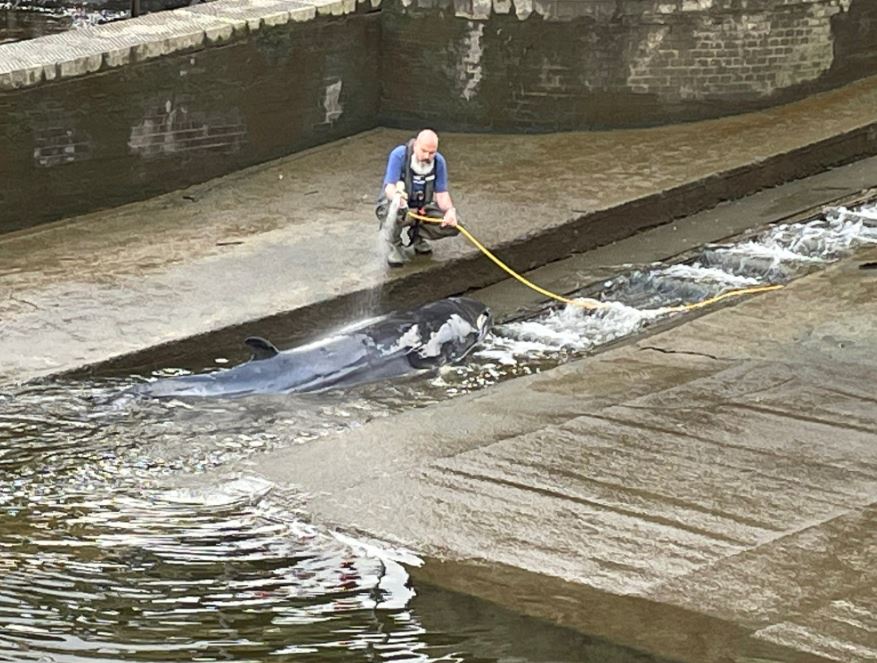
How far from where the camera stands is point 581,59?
14.4 metres

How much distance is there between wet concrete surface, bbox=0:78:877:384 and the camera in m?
10.4

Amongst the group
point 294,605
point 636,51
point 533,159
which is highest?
point 636,51

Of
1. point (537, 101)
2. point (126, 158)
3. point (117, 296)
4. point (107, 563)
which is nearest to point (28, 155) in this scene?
point (126, 158)

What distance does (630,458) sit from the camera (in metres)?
8.48

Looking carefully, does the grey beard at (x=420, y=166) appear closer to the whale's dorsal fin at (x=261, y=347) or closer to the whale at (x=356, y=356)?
the whale at (x=356, y=356)

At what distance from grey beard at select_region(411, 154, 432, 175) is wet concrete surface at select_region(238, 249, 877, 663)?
83.3 inches

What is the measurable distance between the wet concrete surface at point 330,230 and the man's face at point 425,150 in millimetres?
745

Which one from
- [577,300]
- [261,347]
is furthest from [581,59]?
[261,347]

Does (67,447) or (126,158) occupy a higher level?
(126,158)

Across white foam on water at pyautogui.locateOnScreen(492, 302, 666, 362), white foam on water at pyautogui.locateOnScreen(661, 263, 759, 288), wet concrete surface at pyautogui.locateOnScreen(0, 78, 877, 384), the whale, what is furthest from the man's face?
white foam on water at pyautogui.locateOnScreen(661, 263, 759, 288)

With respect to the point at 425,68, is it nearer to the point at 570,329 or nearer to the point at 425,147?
the point at 425,147

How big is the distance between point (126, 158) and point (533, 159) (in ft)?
11.3

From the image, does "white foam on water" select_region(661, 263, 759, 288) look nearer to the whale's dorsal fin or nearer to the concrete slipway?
the concrete slipway

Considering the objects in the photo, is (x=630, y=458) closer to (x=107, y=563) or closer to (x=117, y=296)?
(x=107, y=563)
